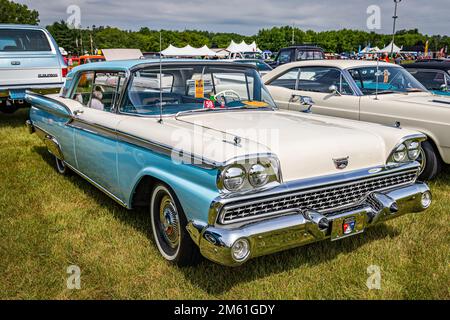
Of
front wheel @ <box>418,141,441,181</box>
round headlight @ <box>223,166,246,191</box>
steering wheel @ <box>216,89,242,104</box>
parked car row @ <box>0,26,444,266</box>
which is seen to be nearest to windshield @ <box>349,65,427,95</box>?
parked car row @ <box>0,26,444,266</box>

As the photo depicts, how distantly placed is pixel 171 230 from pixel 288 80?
13.9ft

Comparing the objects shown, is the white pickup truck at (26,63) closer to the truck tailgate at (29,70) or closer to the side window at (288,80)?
the truck tailgate at (29,70)

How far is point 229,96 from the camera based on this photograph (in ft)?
12.8

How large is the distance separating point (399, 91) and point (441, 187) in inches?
59.9

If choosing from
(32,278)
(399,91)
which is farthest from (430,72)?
(32,278)

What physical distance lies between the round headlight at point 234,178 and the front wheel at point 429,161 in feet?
10.7

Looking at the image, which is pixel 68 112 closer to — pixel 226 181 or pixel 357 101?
pixel 226 181

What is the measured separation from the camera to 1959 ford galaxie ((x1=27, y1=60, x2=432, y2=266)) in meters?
2.46

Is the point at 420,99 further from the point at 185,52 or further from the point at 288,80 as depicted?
the point at 185,52

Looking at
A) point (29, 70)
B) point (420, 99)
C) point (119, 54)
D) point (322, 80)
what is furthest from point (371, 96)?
point (119, 54)

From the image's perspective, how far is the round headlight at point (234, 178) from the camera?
2.42 metres

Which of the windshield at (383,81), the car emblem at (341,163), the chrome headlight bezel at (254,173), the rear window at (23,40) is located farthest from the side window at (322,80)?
the rear window at (23,40)

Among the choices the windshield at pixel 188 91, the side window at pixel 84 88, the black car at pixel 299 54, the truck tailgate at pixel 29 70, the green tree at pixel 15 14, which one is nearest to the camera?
the windshield at pixel 188 91

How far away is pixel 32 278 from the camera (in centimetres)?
293
